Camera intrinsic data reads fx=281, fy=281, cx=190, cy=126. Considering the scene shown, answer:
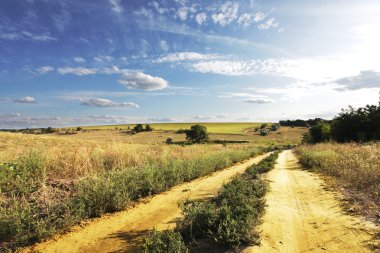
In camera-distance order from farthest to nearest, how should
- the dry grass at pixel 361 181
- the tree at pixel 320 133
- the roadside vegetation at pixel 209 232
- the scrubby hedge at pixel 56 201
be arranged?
the tree at pixel 320 133
the dry grass at pixel 361 181
the scrubby hedge at pixel 56 201
the roadside vegetation at pixel 209 232

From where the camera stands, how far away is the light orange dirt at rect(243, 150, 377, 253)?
567 cm

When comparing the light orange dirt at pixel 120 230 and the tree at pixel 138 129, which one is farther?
the tree at pixel 138 129

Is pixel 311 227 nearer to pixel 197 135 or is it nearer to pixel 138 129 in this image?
pixel 197 135

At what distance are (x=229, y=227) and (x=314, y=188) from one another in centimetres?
750

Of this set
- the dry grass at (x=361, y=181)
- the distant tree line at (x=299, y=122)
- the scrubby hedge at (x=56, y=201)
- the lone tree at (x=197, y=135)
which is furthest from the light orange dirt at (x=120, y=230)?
the distant tree line at (x=299, y=122)

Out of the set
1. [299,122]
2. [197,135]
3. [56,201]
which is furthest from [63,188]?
[299,122]

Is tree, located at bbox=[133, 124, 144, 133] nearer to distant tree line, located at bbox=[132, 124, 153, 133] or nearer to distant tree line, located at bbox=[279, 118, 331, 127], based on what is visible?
distant tree line, located at bbox=[132, 124, 153, 133]

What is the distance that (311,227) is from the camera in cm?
680

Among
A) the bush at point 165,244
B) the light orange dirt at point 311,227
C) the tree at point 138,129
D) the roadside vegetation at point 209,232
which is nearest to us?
the bush at point 165,244

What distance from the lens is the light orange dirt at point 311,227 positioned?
567 cm

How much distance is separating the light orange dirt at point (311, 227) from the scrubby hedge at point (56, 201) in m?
4.38

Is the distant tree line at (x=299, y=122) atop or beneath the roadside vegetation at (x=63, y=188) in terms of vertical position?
atop

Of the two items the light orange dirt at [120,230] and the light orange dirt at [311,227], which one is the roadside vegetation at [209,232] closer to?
the light orange dirt at [311,227]

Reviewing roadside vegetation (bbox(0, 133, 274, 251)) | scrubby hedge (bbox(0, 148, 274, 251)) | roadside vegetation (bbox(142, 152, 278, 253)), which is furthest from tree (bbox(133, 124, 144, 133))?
roadside vegetation (bbox(142, 152, 278, 253))
